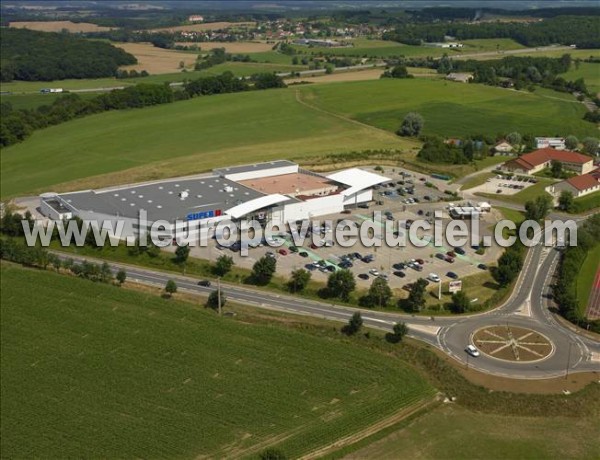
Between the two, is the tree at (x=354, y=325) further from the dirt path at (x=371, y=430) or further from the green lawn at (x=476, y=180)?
the green lawn at (x=476, y=180)

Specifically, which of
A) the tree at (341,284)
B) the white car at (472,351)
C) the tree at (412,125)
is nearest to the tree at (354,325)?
the tree at (341,284)

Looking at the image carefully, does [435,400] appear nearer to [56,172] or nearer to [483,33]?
[56,172]

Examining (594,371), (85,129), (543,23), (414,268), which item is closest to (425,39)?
(543,23)

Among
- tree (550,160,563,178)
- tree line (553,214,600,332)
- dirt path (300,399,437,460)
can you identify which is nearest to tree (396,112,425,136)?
tree (550,160,563,178)

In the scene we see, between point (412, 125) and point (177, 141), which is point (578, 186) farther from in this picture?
point (177, 141)

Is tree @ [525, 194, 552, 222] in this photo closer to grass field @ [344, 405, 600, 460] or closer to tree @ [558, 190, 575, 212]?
tree @ [558, 190, 575, 212]
